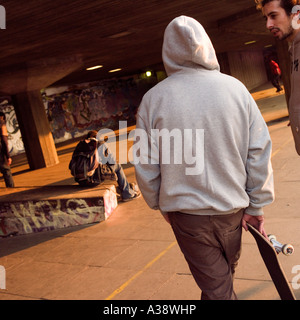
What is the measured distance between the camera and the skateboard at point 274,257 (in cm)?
252

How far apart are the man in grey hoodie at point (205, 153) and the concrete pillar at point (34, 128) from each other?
13092mm

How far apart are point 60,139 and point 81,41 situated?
57.6ft

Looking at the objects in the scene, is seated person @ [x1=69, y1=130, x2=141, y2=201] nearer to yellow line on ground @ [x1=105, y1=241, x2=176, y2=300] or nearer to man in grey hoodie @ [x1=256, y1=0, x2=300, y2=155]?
yellow line on ground @ [x1=105, y1=241, x2=176, y2=300]

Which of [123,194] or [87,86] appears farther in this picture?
[87,86]

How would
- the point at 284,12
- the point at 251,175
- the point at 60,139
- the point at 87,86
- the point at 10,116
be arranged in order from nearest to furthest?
the point at 251,175, the point at 284,12, the point at 10,116, the point at 60,139, the point at 87,86

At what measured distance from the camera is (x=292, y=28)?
264 centimetres

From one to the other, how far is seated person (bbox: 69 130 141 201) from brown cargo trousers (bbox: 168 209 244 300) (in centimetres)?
524

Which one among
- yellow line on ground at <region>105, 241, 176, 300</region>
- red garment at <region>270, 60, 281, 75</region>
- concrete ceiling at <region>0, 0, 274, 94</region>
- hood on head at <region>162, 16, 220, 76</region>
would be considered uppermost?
concrete ceiling at <region>0, 0, 274, 94</region>

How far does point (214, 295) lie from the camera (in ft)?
8.14

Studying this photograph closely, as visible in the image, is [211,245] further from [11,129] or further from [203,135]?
[11,129]

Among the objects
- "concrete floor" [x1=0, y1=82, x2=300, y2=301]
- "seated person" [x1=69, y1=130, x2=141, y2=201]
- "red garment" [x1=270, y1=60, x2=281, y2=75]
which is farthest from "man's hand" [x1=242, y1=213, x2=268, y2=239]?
"red garment" [x1=270, y1=60, x2=281, y2=75]

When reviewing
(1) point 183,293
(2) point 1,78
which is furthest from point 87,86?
(1) point 183,293

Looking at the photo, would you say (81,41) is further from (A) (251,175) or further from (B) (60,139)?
(B) (60,139)

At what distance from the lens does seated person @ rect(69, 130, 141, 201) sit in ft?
25.3
